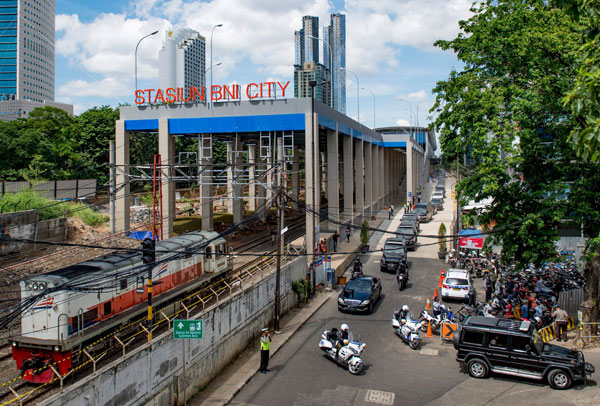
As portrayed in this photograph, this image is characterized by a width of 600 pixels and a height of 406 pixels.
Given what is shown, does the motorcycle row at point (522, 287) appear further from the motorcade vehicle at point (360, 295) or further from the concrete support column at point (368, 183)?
the concrete support column at point (368, 183)

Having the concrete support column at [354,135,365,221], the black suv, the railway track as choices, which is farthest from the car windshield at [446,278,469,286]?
the concrete support column at [354,135,365,221]

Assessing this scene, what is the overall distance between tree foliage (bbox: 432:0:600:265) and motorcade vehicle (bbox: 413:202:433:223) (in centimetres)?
2946

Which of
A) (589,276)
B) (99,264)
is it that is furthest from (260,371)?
(589,276)

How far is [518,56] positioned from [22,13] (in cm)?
16713

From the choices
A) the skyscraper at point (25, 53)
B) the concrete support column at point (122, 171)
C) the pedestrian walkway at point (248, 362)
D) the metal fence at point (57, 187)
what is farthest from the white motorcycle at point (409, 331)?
the skyscraper at point (25, 53)

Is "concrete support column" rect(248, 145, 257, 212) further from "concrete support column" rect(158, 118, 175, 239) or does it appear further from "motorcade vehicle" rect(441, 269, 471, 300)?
"motorcade vehicle" rect(441, 269, 471, 300)

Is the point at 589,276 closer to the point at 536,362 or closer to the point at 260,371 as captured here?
the point at 536,362

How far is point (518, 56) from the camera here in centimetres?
1823

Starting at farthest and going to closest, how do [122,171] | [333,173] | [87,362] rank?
[333,173] → [122,171] → [87,362]

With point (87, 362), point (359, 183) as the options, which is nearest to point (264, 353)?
point (87, 362)

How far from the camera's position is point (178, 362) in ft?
44.6

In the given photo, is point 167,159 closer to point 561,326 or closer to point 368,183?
point 561,326

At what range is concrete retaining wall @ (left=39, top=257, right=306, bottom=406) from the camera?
404 inches

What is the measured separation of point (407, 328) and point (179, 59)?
132 m
